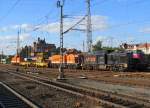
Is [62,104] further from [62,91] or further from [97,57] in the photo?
[97,57]

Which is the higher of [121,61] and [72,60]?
[72,60]

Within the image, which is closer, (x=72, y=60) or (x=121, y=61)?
(x=121, y=61)

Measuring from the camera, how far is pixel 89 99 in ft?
60.6

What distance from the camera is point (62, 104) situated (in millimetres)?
17312

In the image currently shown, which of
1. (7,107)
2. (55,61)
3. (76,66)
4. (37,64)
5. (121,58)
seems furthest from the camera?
(37,64)

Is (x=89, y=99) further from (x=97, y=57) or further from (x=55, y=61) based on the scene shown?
(x=55, y=61)

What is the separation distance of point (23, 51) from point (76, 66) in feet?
339

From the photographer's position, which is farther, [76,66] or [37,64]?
[37,64]

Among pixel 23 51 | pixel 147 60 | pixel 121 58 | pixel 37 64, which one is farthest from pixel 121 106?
pixel 23 51

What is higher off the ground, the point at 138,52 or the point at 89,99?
the point at 138,52

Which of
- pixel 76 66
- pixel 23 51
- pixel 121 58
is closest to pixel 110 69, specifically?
pixel 121 58

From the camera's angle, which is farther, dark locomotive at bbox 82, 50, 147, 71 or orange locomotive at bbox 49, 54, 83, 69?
orange locomotive at bbox 49, 54, 83, 69

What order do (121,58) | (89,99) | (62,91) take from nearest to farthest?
1. (89,99)
2. (62,91)
3. (121,58)

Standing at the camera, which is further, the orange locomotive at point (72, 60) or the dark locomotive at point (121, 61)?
the orange locomotive at point (72, 60)
